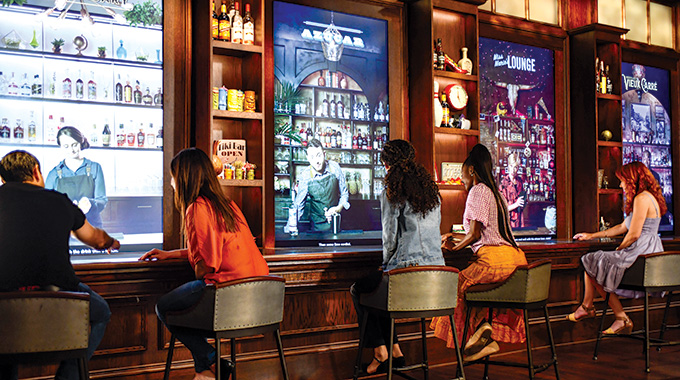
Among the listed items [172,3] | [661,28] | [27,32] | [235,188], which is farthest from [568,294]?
[27,32]

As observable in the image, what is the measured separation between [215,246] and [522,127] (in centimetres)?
406

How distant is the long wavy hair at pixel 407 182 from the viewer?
12.4ft

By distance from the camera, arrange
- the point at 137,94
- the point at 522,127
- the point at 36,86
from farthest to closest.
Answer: the point at 522,127
the point at 137,94
the point at 36,86

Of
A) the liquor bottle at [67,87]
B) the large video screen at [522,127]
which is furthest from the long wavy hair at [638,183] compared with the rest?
the liquor bottle at [67,87]

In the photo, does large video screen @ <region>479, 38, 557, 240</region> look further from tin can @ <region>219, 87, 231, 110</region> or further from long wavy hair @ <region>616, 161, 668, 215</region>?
tin can @ <region>219, 87, 231, 110</region>

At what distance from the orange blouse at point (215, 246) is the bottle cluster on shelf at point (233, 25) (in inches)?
68.1

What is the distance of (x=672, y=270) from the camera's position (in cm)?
488

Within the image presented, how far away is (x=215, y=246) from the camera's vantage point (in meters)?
3.19

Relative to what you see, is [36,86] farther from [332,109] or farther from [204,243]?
[332,109]

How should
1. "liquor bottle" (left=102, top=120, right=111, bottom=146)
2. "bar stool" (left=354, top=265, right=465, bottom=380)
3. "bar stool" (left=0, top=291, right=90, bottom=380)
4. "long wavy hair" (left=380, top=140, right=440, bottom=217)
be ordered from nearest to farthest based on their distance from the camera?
"bar stool" (left=0, top=291, right=90, bottom=380) → "bar stool" (left=354, top=265, right=465, bottom=380) → "long wavy hair" (left=380, top=140, right=440, bottom=217) → "liquor bottle" (left=102, top=120, right=111, bottom=146)

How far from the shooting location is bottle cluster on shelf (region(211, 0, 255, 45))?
14.9 feet

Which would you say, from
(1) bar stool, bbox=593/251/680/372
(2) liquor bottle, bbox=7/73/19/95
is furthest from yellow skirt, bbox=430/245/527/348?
(2) liquor bottle, bbox=7/73/19/95

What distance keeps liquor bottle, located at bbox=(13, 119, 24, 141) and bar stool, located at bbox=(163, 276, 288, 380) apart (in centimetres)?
170

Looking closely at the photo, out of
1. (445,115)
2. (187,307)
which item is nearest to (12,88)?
(187,307)
